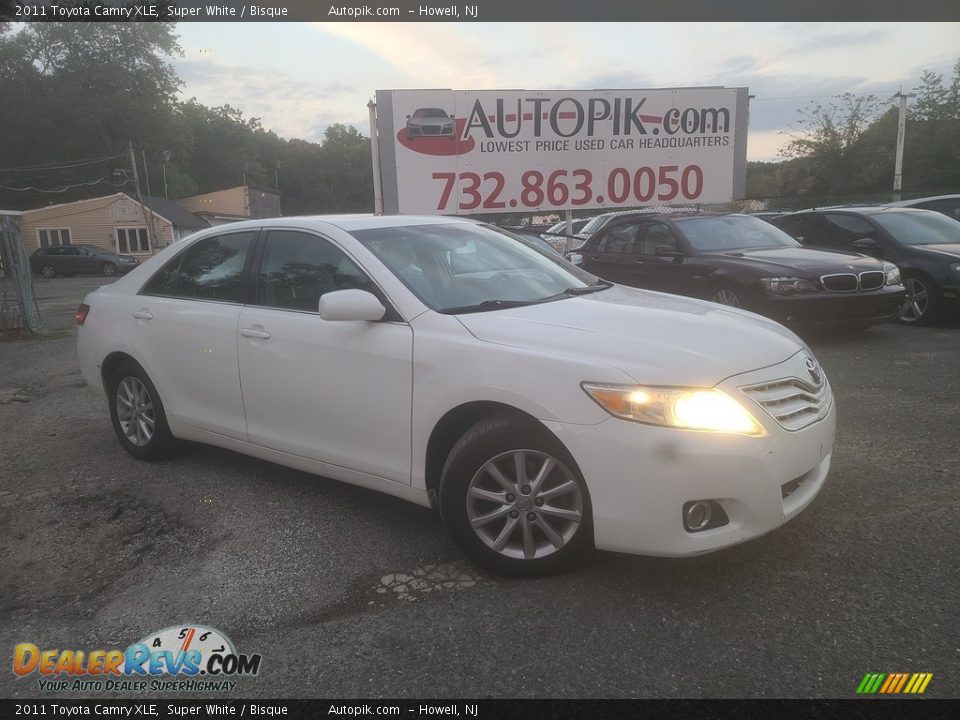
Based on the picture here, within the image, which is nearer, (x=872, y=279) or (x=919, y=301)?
(x=872, y=279)

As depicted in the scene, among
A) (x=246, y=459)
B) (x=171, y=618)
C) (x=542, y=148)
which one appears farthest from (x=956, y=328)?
(x=171, y=618)

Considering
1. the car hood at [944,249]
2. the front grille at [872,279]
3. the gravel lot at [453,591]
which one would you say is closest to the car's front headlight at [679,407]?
the gravel lot at [453,591]

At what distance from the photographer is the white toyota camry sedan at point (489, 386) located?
275 centimetres

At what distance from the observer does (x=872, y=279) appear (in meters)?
7.71

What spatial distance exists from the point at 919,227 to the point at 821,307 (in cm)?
287

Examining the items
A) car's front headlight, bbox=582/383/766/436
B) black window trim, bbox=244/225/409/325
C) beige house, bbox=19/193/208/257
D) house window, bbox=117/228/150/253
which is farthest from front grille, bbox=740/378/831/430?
house window, bbox=117/228/150/253

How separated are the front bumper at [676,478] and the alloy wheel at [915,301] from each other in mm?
6959

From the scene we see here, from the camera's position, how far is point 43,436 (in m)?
5.61

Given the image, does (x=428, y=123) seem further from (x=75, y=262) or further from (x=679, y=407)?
(x=75, y=262)

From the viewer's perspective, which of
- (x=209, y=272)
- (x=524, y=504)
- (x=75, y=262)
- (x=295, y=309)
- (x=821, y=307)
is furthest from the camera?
(x=75, y=262)

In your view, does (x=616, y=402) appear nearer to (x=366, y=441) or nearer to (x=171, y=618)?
(x=366, y=441)

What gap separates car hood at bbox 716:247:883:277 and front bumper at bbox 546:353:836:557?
5.40 meters

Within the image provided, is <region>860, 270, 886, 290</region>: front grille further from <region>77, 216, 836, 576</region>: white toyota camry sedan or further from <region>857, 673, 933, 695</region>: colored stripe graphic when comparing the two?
<region>857, 673, 933, 695</region>: colored stripe graphic

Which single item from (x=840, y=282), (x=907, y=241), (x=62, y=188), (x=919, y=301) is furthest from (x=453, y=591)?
(x=62, y=188)
